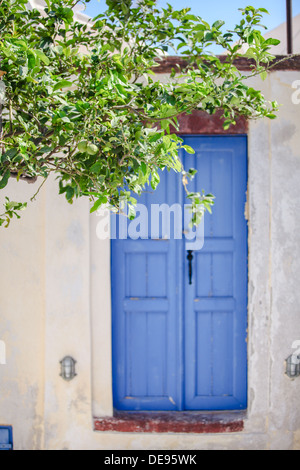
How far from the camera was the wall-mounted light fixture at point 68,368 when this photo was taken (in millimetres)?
3814

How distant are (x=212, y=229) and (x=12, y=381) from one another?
2.13 metres

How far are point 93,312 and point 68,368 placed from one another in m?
0.50

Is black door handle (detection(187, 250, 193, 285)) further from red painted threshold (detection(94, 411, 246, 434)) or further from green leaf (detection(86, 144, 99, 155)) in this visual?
green leaf (detection(86, 144, 99, 155))

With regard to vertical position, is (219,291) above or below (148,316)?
above

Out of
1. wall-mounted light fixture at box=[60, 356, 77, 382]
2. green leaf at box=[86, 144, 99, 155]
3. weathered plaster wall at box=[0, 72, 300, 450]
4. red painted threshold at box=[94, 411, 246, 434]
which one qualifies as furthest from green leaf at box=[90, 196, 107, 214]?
red painted threshold at box=[94, 411, 246, 434]

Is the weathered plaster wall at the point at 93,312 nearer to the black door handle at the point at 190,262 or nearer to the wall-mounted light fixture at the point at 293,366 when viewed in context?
the wall-mounted light fixture at the point at 293,366

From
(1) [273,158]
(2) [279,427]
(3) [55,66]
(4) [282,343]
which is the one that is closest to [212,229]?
(1) [273,158]

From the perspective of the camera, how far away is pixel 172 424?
3.82m

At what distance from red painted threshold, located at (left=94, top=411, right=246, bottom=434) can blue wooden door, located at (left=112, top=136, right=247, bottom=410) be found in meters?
0.15

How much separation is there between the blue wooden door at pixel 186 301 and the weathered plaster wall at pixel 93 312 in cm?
15

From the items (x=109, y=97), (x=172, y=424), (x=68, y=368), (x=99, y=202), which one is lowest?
(x=172, y=424)

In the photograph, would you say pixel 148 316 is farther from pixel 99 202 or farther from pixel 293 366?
pixel 99 202

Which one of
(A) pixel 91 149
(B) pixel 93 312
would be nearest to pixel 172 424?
(B) pixel 93 312

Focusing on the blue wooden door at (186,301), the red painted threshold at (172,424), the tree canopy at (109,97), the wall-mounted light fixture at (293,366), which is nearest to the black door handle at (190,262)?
the blue wooden door at (186,301)
